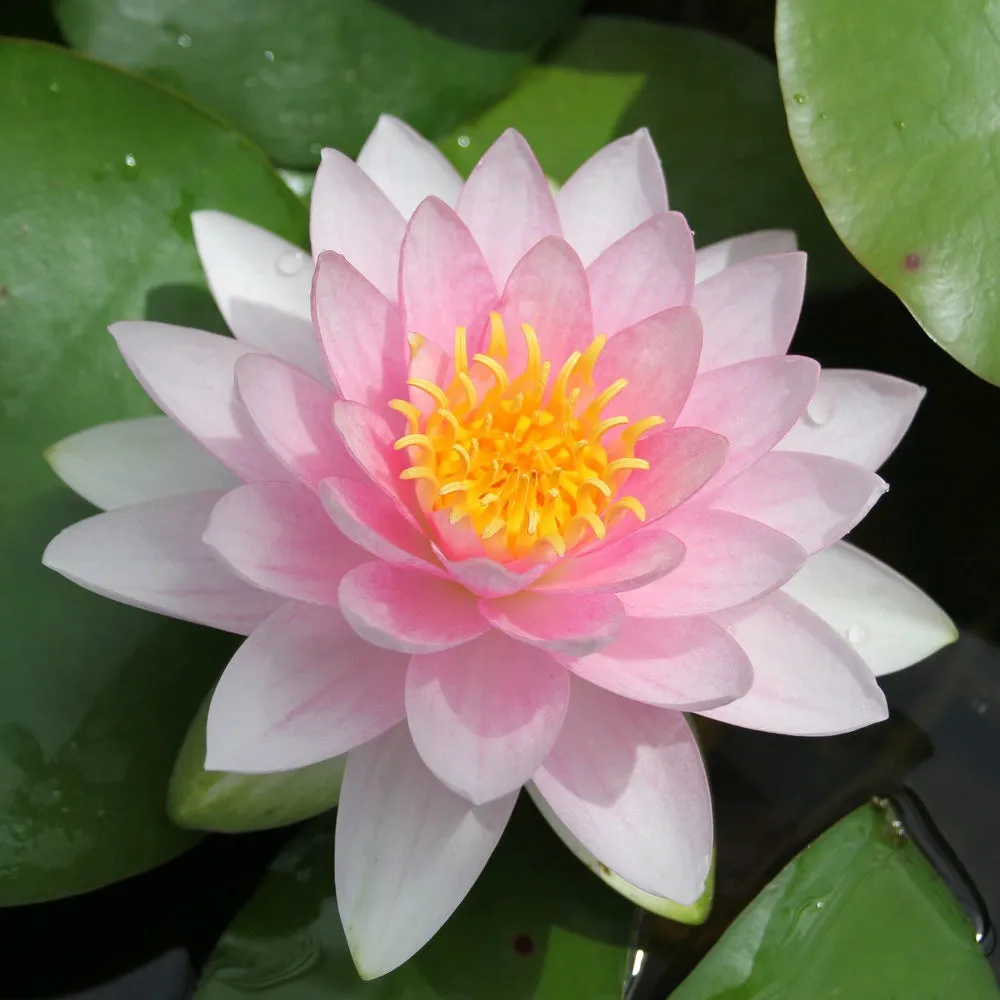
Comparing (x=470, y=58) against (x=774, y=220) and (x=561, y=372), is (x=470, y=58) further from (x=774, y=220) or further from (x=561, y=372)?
(x=561, y=372)

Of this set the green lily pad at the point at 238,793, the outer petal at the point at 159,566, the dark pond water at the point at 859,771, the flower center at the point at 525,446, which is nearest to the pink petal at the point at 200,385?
the outer petal at the point at 159,566

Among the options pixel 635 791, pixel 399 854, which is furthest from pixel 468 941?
pixel 635 791

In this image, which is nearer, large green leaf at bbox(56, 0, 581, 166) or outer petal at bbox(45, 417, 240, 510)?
outer petal at bbox(45, 417, 240, 510)

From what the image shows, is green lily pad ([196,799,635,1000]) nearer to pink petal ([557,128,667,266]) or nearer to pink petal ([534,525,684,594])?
pink petal ([534,525,684,594])

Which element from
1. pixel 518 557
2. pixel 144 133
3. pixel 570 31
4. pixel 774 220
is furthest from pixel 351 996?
pixel 570 31

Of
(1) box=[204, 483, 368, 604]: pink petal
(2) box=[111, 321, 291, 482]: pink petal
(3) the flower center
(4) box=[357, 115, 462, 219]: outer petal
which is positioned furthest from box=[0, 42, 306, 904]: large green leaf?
(3) the flower center

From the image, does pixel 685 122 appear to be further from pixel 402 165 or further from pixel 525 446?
pixel 525 446

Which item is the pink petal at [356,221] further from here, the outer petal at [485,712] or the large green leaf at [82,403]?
the outer petal at [485,712]
